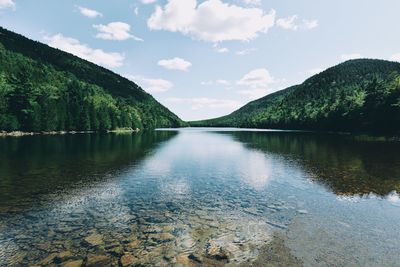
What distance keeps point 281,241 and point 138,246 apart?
24.1ft

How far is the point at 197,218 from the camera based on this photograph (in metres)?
18.7

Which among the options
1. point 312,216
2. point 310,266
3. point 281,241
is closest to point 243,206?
point 312,216

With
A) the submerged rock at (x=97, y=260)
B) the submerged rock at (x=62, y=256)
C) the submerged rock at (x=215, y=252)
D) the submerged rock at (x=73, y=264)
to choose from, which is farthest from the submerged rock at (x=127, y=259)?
the submerged rock at (x=215, y=252)

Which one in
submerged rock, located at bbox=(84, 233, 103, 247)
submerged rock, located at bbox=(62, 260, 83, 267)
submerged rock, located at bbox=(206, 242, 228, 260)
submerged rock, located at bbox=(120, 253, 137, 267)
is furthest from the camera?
submerged rock, located at bbox=(84, 233, 103, 247)

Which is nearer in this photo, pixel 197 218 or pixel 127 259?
pixel 127 259

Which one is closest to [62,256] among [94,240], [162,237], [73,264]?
[73,264]

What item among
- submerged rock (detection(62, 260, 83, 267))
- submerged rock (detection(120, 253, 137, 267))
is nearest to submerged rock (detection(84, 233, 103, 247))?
submerged rock (detection(62, 260, 83, 267))

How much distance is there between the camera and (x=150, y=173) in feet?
114

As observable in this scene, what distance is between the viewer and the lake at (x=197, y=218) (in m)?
13.2

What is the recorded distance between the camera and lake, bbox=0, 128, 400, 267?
13227mm

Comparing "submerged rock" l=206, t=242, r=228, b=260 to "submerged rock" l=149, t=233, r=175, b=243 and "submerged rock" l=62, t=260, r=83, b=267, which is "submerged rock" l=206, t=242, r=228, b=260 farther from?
"submerged rock" l=62, t=260, r=83, b=267

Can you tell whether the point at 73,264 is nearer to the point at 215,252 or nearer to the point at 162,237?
the point at 162,237

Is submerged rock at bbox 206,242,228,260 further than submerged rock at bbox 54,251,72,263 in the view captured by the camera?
Yes

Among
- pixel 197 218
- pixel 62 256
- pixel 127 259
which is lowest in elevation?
pixel 197 218
